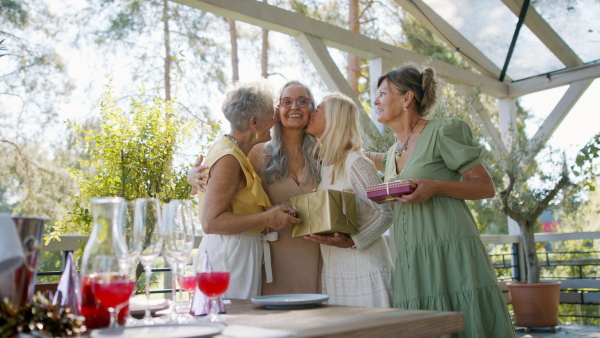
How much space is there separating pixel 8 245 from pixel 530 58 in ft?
19.5

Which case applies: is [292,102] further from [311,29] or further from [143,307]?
[311,29]

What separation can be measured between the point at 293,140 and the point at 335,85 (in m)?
2.08

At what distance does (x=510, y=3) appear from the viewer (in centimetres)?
529

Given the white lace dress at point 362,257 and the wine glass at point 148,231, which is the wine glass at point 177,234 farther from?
the white lace dress at point 362,257

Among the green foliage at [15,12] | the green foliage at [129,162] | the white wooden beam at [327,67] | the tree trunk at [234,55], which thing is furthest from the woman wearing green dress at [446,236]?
the green foliage at [15,12]

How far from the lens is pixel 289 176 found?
2.32 meters

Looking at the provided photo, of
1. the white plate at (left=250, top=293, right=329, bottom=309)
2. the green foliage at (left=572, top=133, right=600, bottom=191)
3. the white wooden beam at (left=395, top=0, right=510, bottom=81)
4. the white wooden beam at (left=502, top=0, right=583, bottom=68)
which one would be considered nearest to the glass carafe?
the white plate at (left=250, top=293, right=329, bottom=309)

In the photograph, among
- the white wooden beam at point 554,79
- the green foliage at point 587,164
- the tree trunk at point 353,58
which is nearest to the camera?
the green foliage at point 587,164

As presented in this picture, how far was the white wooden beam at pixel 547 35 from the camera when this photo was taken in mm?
5336

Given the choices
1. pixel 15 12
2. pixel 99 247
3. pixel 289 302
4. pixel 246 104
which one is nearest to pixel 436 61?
pixel 246 104

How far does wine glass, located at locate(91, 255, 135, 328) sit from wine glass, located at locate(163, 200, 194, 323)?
0.18m

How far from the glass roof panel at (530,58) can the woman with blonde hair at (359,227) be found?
4.05 meters

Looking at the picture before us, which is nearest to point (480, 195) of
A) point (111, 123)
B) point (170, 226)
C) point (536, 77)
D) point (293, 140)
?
point (293, 140)

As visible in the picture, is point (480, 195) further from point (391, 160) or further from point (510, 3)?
point (510, 3)
